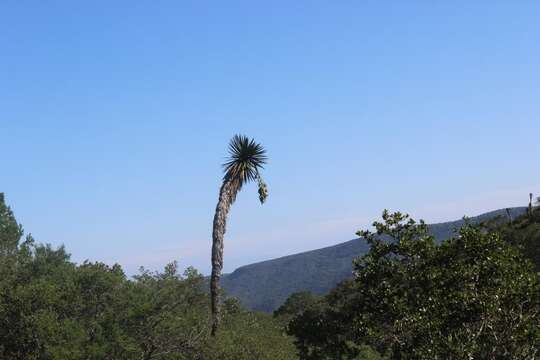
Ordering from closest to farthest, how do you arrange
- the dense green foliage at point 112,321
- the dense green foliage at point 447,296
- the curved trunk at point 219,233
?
the dense green foliage at point 447,296, the dense green foliage at point 112,321, the curved trunk at point 219,233

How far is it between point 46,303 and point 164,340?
6.25 metres

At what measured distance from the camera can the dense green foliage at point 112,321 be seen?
28328mm

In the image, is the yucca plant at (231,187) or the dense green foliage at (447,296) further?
the yucca plant at (231,187)

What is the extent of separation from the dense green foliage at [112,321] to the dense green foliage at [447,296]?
1475 cm

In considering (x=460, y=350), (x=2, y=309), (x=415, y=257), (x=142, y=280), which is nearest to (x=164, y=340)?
(x=142, y=280)

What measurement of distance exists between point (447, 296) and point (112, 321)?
1948 centimetres

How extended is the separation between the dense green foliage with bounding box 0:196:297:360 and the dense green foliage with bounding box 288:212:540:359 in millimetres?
14753

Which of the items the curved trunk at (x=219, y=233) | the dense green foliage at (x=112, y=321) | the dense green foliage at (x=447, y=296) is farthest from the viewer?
the curved trunk at (x=219, y=233)

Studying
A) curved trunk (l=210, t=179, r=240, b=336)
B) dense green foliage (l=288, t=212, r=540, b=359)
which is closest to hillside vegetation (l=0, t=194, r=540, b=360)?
dense green foliage (l=288, t=212, r=540, b=359)

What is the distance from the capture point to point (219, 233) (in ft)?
123

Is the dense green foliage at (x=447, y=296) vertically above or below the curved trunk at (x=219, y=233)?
below

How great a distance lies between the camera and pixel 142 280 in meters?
35.3

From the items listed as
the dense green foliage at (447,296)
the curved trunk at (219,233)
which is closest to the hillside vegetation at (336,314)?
the dense green foliage at (447,296)

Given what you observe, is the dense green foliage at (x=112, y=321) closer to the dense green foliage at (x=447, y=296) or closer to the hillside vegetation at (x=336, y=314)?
the hillside vegetation at (x=336, y=314)
